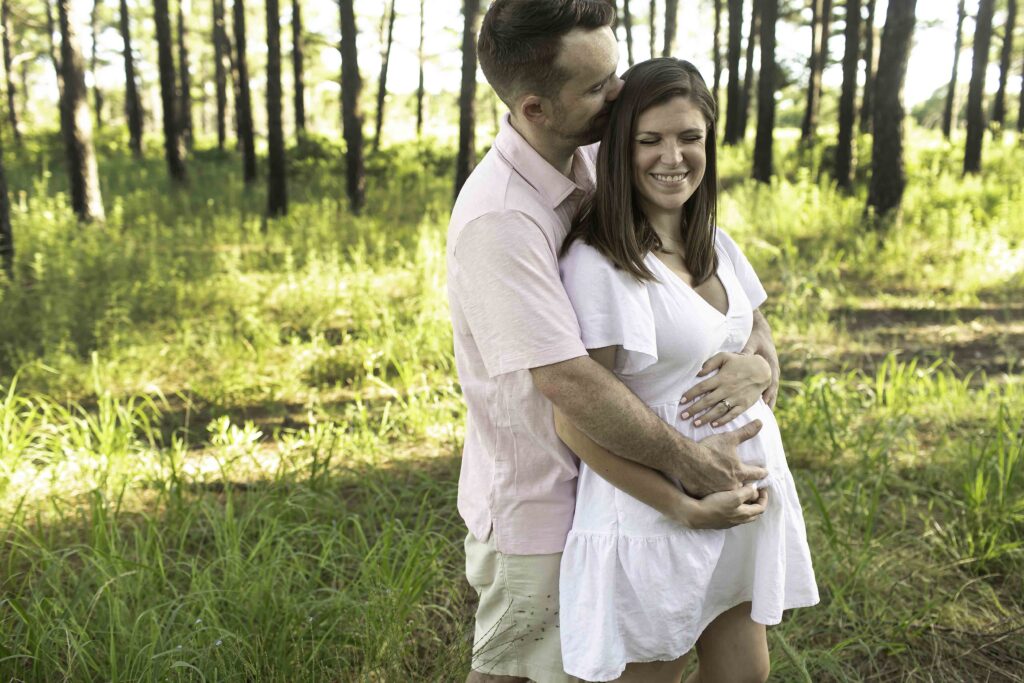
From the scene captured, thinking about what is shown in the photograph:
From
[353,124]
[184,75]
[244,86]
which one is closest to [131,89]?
[184,75]

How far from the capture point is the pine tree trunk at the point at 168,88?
15383 mm

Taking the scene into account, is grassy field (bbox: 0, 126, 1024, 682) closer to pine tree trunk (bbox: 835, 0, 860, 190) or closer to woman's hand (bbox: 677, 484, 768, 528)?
woman's hand (bbox: 677, 484, 768, 528)

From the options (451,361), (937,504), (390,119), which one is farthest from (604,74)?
(390,119)

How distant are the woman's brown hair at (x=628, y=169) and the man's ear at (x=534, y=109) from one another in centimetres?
15

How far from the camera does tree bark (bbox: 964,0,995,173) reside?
15.0 m

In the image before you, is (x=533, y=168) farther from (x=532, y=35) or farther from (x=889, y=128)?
(x=889, y=128)

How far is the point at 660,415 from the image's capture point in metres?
1.96

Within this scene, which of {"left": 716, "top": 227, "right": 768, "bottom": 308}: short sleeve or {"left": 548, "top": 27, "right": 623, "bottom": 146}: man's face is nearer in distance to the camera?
{"left": 548, "top": 27, "right": 623, "bottom": 146}: man's face

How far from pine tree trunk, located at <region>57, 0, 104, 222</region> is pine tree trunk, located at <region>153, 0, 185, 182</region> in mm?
4717

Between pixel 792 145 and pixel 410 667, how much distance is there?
19.2 m

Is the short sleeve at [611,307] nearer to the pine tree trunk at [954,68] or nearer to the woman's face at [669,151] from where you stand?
the woman's face at [669,151]

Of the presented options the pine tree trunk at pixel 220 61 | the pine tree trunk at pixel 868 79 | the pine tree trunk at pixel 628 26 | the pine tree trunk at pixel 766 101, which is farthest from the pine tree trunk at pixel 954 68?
the pine tree trunk at pixel 220 61

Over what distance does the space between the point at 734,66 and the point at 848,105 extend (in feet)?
17.5

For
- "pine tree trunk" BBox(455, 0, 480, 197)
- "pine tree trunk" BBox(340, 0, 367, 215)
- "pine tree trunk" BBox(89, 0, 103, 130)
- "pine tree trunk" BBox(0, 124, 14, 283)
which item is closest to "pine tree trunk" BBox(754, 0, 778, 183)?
"pine tree trunk" BBox(455, 0, 480, 197)
